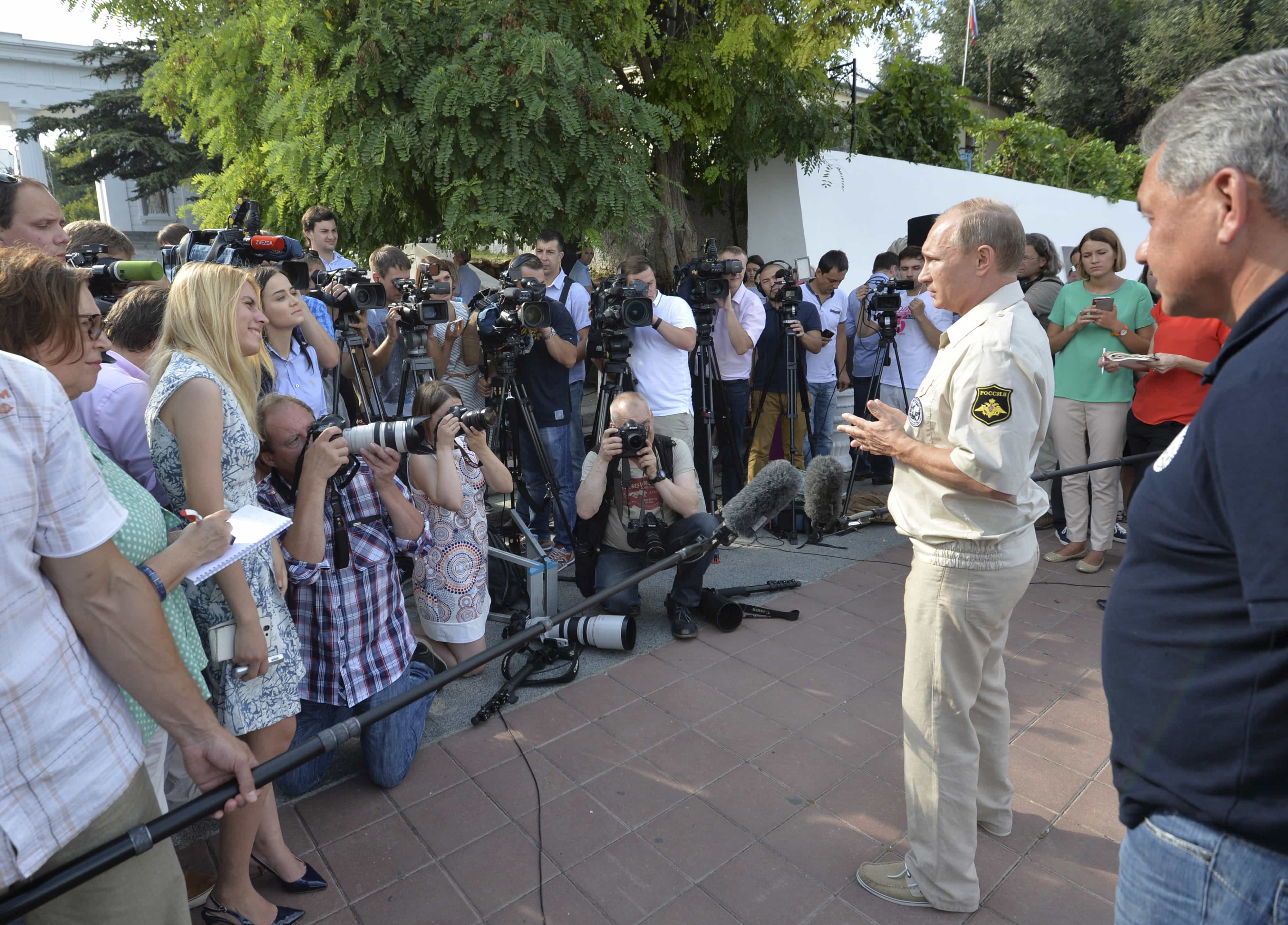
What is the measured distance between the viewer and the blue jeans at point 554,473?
5.11 meters

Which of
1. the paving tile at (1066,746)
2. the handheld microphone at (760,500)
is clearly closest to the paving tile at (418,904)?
the handheld microphone at (760,500)

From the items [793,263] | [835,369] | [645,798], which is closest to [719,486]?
[835,369]

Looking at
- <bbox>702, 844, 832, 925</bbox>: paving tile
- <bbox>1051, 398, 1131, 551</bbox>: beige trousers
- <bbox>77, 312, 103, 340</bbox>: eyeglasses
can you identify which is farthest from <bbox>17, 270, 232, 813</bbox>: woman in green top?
<bbox>1051, 398, 1131, 551</bbox>: beige trousers

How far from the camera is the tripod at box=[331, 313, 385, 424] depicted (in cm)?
427

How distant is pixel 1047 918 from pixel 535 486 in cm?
364

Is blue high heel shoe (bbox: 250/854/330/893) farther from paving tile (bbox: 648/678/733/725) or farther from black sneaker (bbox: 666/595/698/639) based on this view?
black sneaker (bbox: 666/595/698/639)

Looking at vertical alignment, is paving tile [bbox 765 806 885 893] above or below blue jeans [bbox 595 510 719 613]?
below

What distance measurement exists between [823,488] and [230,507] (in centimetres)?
292

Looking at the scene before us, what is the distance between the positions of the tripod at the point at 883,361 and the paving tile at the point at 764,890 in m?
3.19

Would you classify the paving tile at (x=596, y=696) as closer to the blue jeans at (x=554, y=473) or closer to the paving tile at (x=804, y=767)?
the paving tile at (x=804, y=767)

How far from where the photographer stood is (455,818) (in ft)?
8.92

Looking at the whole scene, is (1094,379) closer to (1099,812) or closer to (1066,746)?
(1066,746)

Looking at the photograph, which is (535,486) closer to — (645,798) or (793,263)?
(645,798)

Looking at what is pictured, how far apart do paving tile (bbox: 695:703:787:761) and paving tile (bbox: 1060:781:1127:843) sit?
102cm
